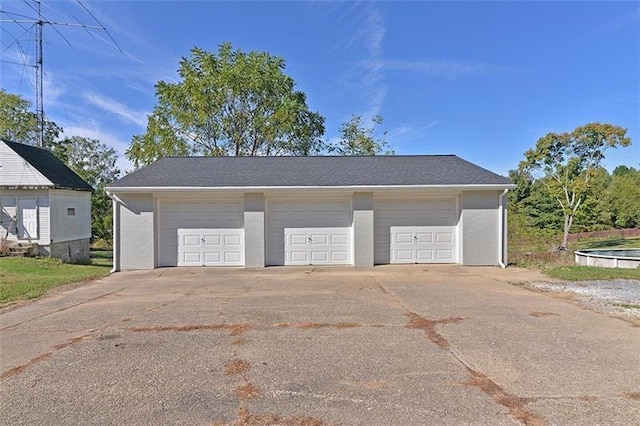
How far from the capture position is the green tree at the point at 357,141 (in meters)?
29.6

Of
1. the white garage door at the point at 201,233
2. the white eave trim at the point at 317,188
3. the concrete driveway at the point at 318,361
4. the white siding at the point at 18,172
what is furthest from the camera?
the white siding at the point at 18,172

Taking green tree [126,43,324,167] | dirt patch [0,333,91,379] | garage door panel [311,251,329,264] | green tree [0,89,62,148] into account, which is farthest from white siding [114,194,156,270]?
green tree [0,89,62,148]

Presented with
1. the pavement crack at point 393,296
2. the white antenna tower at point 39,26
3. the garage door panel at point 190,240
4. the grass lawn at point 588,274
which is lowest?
the pavement crack at point 393,296

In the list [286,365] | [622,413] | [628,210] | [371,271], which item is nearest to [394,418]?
[286,365]

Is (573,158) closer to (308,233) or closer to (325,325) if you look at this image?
(308,233)

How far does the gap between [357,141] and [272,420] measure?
92.1 ft

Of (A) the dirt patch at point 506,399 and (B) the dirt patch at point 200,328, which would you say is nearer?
(A) the dirt patch at point 506,399

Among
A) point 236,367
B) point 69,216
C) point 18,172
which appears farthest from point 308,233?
point 18,172

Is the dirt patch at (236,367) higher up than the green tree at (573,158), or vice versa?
the green tree at (573,158)

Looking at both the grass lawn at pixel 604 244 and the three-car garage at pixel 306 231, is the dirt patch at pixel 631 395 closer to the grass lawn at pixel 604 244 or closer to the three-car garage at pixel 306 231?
the three-car garage at pixel 306 231

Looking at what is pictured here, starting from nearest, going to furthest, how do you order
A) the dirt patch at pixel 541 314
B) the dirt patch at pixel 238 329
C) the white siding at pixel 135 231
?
the dirt patch at pixel 238 329, the dirt patch at pixel 541 314, the white siding at pixel 135 231

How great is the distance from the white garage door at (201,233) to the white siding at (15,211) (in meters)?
8.90

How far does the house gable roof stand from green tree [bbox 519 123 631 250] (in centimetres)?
2894

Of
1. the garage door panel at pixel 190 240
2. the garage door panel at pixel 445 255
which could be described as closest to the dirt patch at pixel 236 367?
the garage door panel at pixel 190 240
